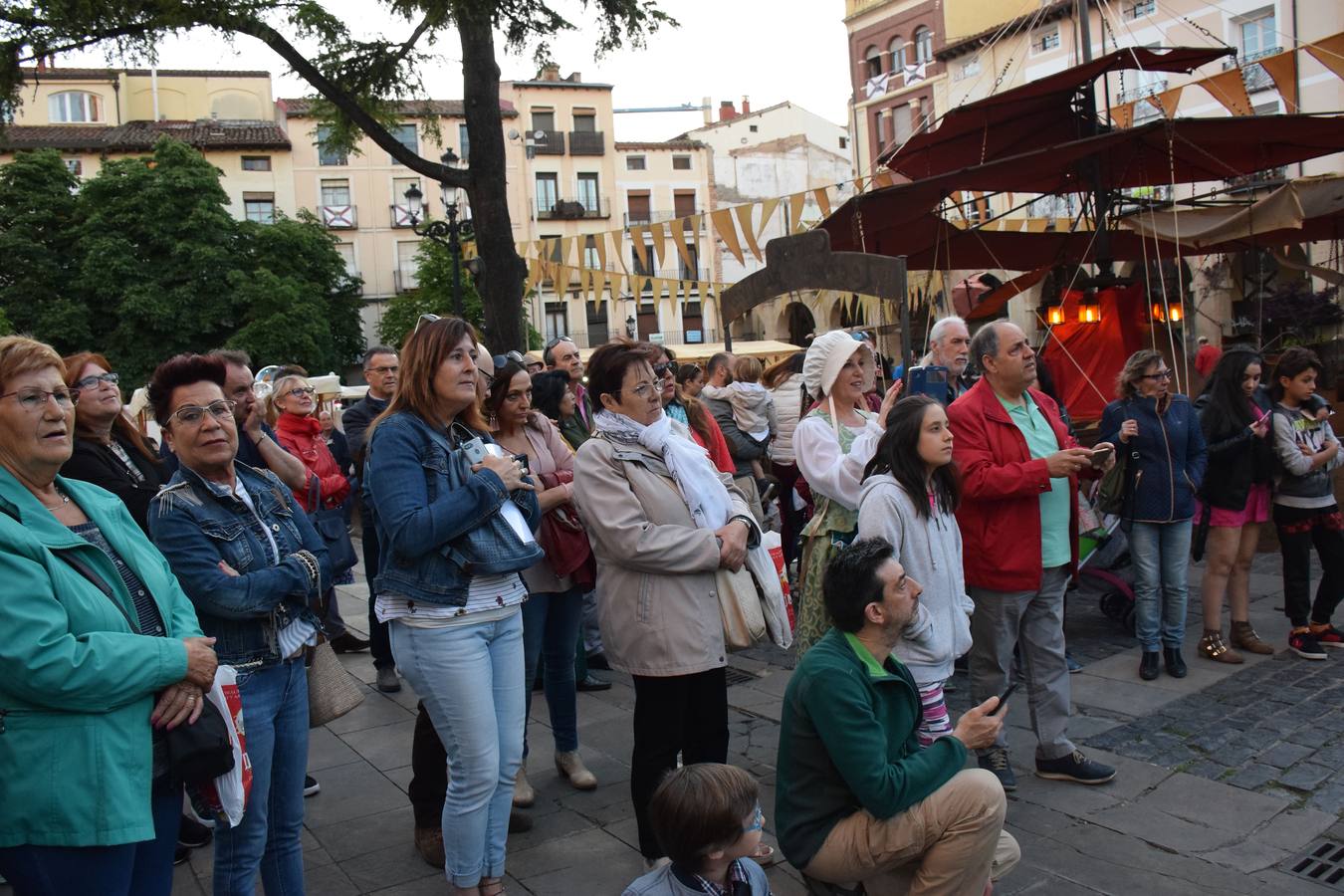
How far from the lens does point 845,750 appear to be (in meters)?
2.71

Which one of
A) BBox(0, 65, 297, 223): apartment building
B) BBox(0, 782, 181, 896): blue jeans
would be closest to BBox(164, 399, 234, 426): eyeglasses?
BBox(0, 782, 181, 896): blue jeans

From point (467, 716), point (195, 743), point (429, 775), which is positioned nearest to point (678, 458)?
point (467, 716)

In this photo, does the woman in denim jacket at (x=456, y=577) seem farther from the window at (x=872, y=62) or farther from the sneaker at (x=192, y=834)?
the window at (x=872, y=62)

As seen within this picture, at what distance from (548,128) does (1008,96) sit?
3839 cm

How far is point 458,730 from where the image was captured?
3096 mm

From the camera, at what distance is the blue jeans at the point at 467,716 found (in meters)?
3.09

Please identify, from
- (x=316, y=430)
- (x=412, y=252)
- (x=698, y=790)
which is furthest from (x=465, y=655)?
(x=412, y=252)

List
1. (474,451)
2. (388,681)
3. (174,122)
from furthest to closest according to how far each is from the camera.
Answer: (174,122), (388,681), (474,451)

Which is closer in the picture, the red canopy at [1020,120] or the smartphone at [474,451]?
the smartphone at [474,451]

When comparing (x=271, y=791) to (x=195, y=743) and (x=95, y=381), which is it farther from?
(x=95, y=381)

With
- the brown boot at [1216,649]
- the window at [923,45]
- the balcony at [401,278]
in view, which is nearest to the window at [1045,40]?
the window at [923,45]

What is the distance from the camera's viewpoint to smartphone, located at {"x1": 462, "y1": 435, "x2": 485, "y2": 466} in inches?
128

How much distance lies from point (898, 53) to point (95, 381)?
38.6 meters

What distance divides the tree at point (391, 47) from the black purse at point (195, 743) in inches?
312
